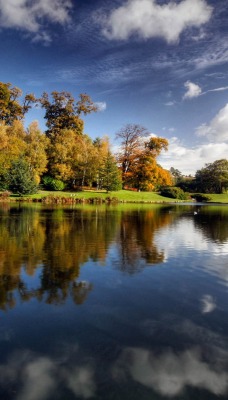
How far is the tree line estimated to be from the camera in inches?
2061

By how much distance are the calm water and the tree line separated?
42.6 m

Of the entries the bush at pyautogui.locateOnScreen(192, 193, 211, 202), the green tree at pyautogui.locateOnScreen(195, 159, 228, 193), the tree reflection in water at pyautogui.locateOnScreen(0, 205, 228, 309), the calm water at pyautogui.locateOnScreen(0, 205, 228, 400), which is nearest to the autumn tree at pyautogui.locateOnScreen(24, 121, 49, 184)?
the tree reflection in water at pyautogui.locateOnScreen(0, 205, 228, 309)

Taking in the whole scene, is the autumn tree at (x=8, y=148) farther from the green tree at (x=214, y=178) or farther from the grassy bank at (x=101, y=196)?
the green tree at (x=214, y=178)

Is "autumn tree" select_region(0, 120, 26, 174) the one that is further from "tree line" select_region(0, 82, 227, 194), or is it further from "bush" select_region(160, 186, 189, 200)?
"bush" select_region(160, 186, 189, 200)

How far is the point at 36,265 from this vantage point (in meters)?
10.8

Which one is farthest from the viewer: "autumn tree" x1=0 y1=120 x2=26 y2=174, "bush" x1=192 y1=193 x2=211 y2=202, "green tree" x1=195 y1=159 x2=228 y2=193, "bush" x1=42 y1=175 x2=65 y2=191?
"green tree" x1=195 y1=159 x2=228 y2=193

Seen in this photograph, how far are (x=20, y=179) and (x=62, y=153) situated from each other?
14516 mm

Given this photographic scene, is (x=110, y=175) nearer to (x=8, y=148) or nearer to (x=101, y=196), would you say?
(x=101, y=196)

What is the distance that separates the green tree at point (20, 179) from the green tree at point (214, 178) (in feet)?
216

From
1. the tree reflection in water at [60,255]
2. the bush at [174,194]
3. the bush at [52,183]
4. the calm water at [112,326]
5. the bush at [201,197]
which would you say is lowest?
the calm water at [112,326]

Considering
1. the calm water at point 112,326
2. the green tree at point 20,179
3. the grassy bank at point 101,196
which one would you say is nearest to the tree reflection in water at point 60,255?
the calm water at point 112,326

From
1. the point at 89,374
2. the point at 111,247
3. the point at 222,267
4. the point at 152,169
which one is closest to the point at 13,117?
the point at 152,169

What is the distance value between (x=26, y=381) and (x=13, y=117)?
238 feet

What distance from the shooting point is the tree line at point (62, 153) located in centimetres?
5234
